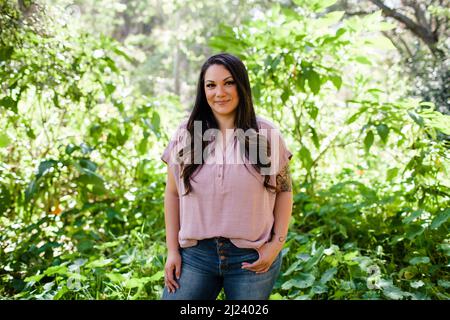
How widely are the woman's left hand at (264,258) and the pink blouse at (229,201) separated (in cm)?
3

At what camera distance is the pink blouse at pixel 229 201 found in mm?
1647

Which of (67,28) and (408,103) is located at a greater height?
(67,28)

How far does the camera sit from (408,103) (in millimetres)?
3004

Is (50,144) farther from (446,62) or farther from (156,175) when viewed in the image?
(446,62)

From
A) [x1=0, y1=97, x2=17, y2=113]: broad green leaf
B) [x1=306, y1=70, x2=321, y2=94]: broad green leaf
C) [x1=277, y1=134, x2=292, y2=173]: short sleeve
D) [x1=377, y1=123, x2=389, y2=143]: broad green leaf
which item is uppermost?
[x1=306, y1=70, x2=321, y2=94]: broad green leaf

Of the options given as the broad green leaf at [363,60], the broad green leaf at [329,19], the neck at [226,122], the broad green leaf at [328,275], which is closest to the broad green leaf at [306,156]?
the broad green leaf at [363,60]

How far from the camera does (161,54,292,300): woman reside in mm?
1659

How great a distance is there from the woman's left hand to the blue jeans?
0.02m

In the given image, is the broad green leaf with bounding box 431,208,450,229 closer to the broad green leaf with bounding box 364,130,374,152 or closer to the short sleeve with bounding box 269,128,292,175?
the broad green leaf with bounding box 364,130,374,152

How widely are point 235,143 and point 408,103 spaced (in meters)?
1.71

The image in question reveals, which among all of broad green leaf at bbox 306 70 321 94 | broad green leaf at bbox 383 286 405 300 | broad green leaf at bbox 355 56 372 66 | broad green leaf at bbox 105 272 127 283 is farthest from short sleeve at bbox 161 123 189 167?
broad green leaf at bbox 355 56 372 66

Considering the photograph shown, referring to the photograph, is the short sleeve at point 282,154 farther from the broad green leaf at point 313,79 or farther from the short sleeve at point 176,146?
the broad green leaf at point 313,79

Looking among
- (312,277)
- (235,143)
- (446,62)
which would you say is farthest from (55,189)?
(446,62)

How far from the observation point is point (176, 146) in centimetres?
182
